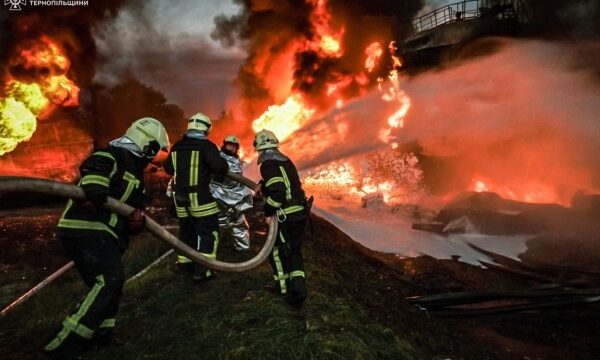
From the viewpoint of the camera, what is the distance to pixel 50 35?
13180 millimetres

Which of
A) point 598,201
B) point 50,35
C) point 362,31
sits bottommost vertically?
point 598,201

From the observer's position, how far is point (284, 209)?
4.79m

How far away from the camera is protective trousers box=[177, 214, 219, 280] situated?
5.02m

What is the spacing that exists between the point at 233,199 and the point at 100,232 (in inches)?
109

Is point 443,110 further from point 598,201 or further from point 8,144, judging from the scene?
point 8,144

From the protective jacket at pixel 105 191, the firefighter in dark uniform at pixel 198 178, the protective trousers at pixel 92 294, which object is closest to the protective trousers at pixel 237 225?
the firefighter in dark uniform at pixel 198 178

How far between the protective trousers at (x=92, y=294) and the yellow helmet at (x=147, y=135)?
3.22 feet

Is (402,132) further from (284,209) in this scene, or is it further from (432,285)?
(284,209)

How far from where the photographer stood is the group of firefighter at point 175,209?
3242 mm

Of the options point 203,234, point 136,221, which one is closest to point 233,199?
point 203,234

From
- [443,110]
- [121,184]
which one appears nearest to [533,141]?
[443,110]

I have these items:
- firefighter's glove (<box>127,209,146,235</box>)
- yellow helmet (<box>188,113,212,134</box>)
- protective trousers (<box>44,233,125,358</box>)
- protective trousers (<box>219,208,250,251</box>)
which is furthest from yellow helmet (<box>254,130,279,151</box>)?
protective trousers (<box>44,233,125,358</box>)

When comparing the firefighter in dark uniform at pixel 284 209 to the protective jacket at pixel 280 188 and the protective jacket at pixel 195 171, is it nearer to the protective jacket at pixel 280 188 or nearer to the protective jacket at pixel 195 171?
the protective jacket at pixel 280 188

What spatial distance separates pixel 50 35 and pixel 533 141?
20846mm
